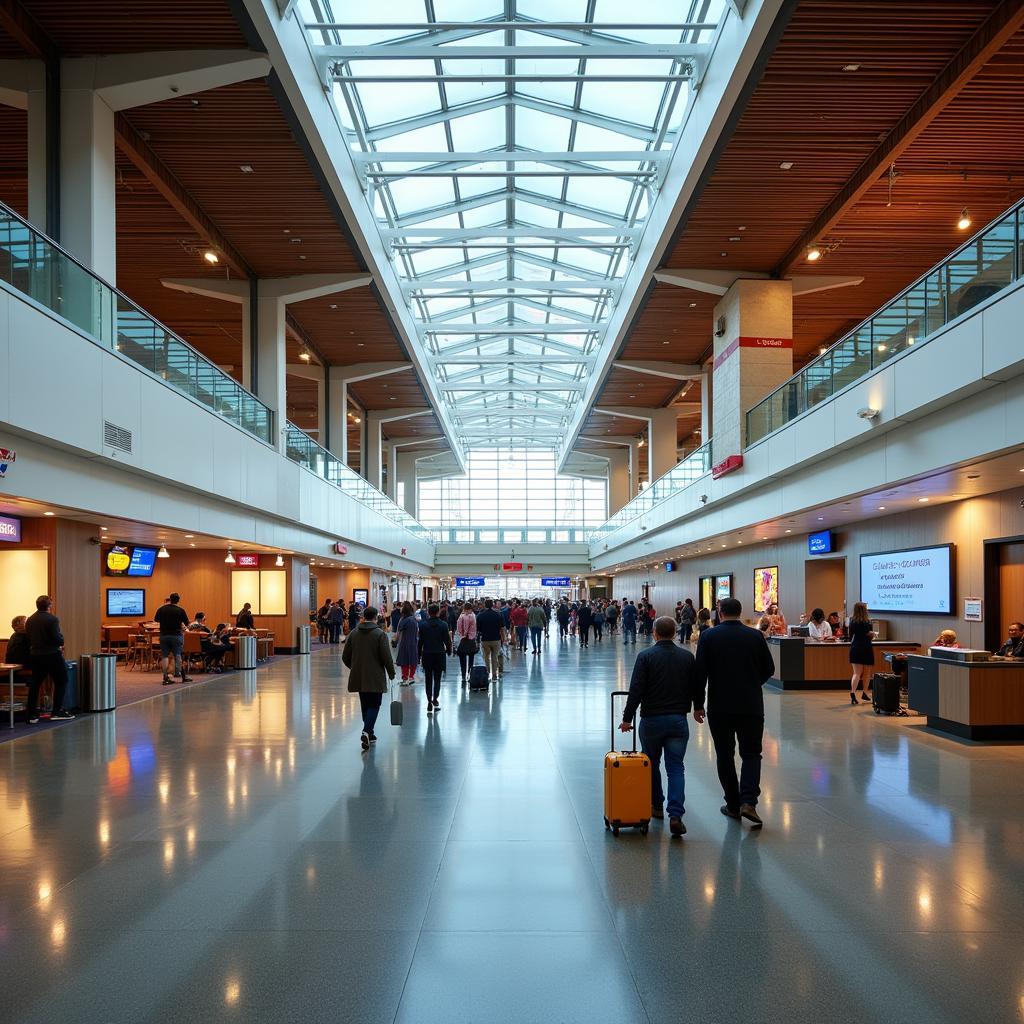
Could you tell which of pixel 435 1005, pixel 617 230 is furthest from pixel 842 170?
pixel 435 1005

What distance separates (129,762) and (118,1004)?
19.5 ft

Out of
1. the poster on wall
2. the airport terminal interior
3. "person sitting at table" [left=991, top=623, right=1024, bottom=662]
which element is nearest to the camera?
the airport terminal interior

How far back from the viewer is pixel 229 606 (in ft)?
78.1

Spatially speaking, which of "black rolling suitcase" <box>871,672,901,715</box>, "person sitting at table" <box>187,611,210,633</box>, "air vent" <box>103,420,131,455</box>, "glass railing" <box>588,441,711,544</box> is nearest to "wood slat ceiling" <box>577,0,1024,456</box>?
"glass railing" <box>588,441,711,544</box>

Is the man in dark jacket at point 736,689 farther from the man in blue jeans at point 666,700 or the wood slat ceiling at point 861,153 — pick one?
the wood slat ceiling at point 861,153

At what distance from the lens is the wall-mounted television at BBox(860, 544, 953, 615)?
48.8ft

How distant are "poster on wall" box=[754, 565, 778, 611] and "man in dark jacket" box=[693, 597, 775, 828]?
17.4 meters

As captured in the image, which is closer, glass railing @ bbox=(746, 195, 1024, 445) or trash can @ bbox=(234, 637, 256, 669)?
glass railing @ bbox=(746, 195, 1024, 445)

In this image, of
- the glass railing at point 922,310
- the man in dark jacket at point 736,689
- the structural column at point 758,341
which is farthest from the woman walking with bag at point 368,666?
the structural column at point 758,341

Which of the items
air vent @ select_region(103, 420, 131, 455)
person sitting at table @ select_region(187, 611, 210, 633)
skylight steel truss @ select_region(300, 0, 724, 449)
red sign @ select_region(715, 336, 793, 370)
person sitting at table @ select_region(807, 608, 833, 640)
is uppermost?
skylight steel truss @ select_region(300, 0, 724, 449)

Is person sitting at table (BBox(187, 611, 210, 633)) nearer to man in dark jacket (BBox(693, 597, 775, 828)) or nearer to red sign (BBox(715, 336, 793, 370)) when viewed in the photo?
red sign (BBox(715, 336, 793, 370))

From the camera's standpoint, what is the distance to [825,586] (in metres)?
21.2

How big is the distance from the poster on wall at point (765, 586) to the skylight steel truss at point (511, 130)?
8.62 m

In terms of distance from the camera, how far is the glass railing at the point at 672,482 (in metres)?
24.1
